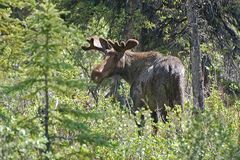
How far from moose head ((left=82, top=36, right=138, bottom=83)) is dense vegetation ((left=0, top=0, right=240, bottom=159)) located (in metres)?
0.54

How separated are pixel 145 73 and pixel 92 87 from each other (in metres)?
5.63

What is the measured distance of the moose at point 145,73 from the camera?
11203 mm

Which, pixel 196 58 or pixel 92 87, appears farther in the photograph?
pixel 196 58

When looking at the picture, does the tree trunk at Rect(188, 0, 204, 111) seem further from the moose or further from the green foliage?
the green foliage

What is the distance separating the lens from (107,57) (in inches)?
488

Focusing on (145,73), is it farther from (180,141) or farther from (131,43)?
(180,141)

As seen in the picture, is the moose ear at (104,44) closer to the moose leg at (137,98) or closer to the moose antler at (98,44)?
the moose antler at (98,44)

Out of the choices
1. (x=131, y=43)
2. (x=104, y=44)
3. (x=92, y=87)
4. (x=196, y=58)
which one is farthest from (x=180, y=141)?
(x=104, y=44)

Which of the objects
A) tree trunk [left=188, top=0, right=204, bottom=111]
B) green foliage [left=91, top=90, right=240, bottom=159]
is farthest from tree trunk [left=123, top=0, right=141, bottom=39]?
green foliage [left=91, top=90, right=240, bottom=159]

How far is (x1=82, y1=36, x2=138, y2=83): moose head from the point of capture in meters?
12.1

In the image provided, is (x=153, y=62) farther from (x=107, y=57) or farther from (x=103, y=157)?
(x=103, y=157)

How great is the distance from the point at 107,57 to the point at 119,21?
354 centimetres

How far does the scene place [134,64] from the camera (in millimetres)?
12430

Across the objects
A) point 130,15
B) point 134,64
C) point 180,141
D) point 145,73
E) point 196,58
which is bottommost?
point 180,141
